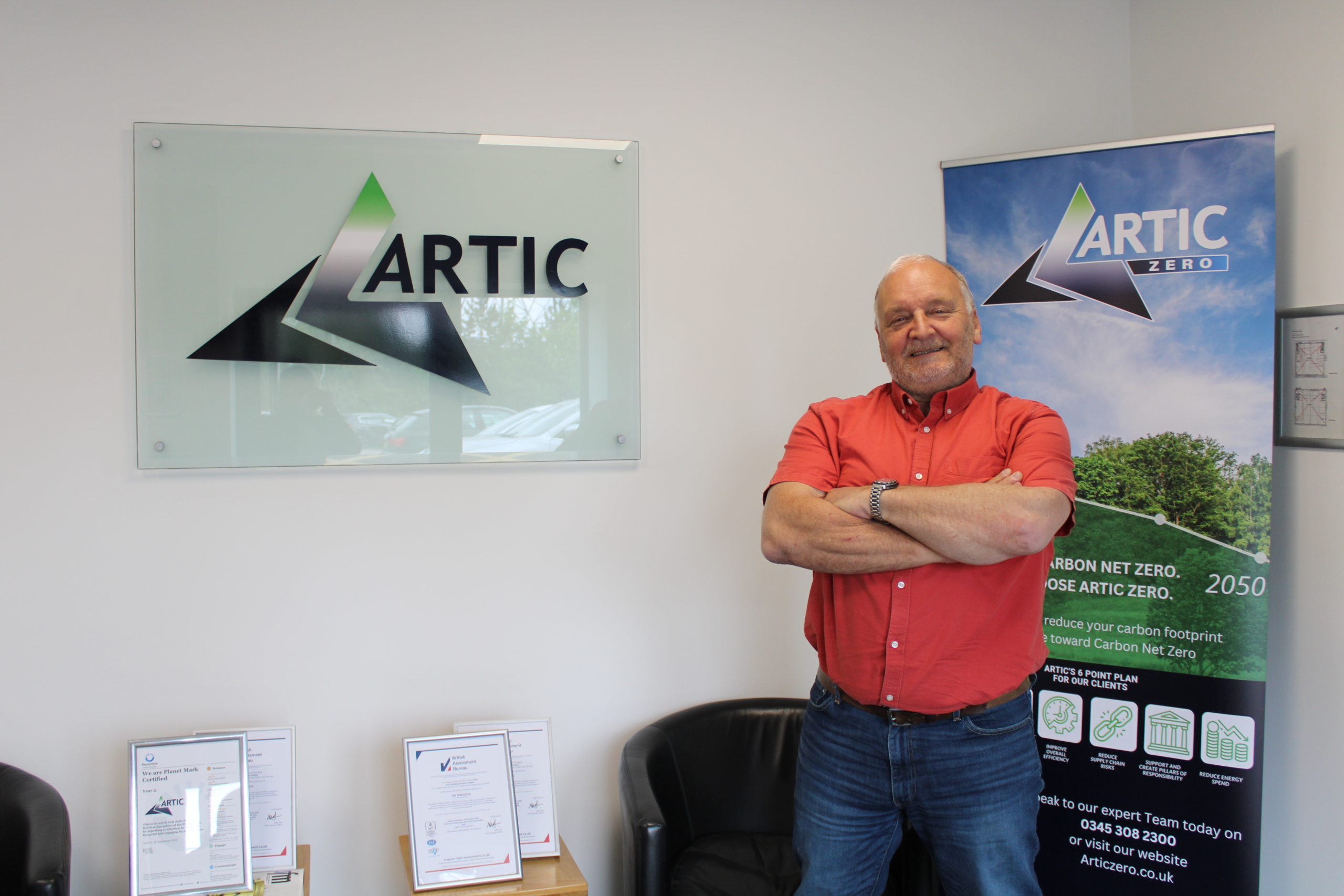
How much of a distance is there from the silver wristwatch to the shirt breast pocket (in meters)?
0.14

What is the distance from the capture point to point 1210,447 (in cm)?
237

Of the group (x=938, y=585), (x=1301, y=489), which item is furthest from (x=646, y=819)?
(x=1301, y=489)

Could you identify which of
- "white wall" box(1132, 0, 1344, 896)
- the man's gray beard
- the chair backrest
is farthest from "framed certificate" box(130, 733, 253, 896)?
"white wall" box(1132, 0, 1344, 896)

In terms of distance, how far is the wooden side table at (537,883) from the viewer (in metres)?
2.12

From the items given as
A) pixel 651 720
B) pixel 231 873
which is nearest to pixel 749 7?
pixel 651 720

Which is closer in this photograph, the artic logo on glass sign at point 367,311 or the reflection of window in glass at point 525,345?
the artic logo on glass sign at point 367,311

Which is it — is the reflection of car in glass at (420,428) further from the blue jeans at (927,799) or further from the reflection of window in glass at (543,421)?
the blue jeans at (927,799)

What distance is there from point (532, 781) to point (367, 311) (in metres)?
1.46

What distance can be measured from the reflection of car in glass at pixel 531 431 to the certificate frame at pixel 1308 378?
2.06 meters

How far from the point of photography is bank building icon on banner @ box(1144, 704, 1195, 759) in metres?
2.36

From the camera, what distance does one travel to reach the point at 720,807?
2521mm

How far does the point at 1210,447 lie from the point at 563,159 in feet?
6.82

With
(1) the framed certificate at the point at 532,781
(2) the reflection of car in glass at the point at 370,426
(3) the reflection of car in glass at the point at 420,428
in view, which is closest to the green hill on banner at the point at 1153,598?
(1) the framed certificate at the point at 532,781

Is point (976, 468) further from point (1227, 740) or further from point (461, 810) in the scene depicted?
point (461, 810)
